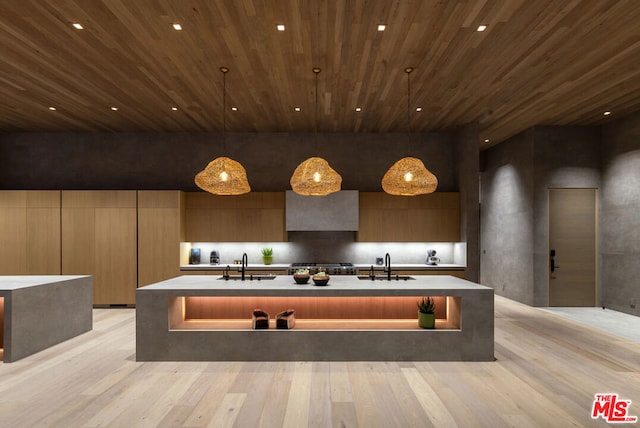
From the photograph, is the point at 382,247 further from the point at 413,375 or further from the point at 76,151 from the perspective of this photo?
the point at 76,151

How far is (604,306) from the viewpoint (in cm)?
676

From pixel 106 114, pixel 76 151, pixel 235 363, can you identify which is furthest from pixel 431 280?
pixel 76 151

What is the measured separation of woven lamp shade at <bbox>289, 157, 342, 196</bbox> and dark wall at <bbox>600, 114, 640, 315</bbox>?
5.45 metres

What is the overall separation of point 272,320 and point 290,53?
3046 millimetres

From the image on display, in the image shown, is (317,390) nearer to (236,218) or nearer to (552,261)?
(236,218)

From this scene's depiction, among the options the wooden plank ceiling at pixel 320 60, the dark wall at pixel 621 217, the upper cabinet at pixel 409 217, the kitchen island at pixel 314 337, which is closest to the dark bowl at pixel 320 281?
the kitchen island at pixel 314 337

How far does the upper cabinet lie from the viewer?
6941mm

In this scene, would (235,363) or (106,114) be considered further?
(106,114)

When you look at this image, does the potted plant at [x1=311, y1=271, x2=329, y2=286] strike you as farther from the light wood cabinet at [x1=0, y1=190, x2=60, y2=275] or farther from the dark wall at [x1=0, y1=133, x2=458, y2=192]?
the light wood cabinet at [x1=0, y1=190, x2=60, y2=275]

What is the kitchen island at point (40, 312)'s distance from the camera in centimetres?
400

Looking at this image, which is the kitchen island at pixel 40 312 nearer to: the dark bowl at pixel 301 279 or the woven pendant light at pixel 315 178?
the dark bowl at pixel 301 279

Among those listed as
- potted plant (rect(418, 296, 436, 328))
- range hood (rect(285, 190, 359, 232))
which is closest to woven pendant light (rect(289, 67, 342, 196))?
potted plant (rect(418, 296, 436, 328))

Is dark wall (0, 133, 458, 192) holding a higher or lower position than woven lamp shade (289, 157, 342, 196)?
higher

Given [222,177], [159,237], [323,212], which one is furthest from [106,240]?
[323,212]
